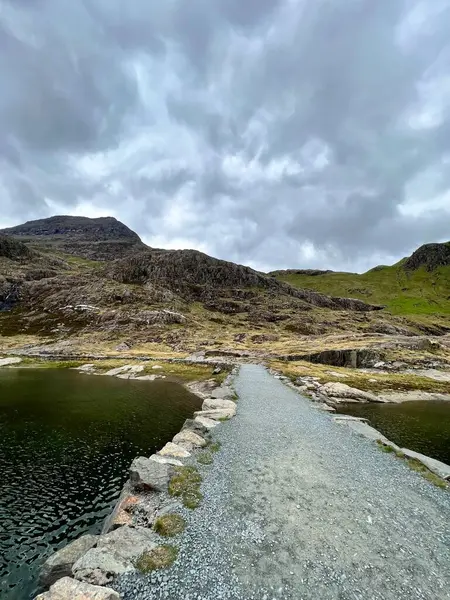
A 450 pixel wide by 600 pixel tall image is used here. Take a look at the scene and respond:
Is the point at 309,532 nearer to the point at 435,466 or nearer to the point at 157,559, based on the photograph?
the point at 157,559

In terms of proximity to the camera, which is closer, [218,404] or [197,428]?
[197,428]

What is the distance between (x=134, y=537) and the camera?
14.2 meters

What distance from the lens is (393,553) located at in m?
14.2

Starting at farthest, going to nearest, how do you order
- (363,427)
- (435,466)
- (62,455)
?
(363,427) → (62,455) → (435,466)

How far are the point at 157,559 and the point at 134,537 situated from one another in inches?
65.5

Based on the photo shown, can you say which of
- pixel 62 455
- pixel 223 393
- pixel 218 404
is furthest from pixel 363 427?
pixel 62 455

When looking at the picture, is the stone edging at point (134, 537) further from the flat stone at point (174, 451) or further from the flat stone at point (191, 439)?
the flat stone at point (191, 439)

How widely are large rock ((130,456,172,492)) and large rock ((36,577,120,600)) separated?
7.81 m

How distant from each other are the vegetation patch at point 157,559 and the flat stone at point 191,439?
1369 cm

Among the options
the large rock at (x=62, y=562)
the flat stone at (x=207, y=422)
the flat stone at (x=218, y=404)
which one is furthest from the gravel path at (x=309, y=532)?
the flat stone at (x=218, y=404)

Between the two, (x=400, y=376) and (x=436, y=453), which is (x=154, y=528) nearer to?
(x=436, y=453)

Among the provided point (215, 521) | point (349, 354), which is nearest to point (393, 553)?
point (215, 521)

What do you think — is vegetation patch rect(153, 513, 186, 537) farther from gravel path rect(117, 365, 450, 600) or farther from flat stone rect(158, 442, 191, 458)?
flat stone rect(158, 442, 191, 458)

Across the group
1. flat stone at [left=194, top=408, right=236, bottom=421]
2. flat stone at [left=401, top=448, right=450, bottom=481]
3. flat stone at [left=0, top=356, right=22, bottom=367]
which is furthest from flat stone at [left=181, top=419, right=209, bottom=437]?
flat stone at [left=0, top=356, right=22, bottom=367]
